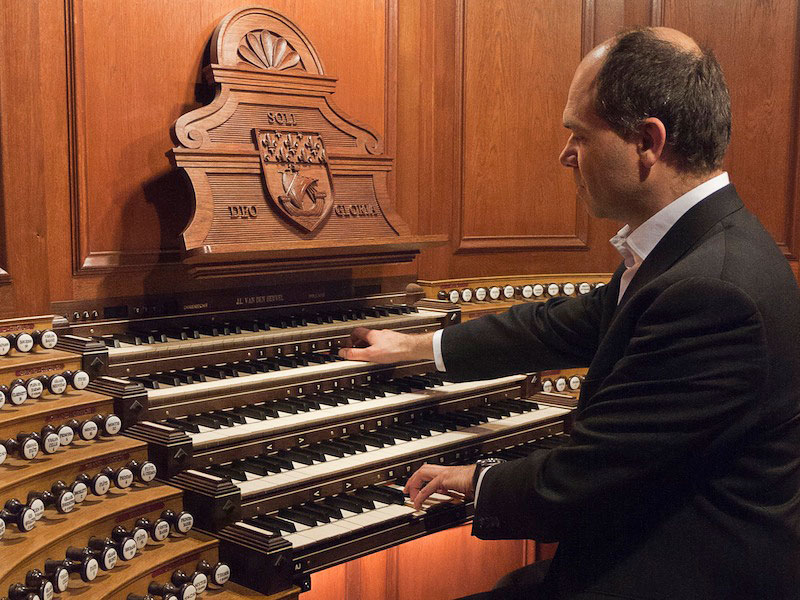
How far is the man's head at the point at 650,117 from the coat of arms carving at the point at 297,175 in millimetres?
1603

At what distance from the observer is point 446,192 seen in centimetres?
439

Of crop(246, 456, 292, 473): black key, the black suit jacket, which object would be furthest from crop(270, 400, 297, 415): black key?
the black suit jacket

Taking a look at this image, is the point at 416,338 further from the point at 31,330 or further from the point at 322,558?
the point at 31,330

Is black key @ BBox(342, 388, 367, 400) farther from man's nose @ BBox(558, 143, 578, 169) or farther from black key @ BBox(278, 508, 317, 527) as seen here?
man's nose @ BBox(558, 143, 578, 169)

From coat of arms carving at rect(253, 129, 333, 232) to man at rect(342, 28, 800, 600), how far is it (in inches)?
61.6

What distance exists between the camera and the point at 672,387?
1.59 meters

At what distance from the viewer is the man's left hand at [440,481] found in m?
2.04

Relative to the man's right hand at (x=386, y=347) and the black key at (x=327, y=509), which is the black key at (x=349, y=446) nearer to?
the black key at (x=327, y=509)

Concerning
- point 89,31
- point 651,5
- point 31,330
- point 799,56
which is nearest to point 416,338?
point 31,330

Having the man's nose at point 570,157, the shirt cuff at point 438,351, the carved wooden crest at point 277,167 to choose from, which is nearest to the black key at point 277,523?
the shirt cuff at point 438,351

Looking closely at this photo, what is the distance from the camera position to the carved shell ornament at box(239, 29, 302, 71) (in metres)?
3.32

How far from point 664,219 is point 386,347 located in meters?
1.40

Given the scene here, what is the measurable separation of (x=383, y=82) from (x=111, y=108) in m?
1.31

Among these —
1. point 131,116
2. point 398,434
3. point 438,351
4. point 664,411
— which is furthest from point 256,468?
point 131,116
